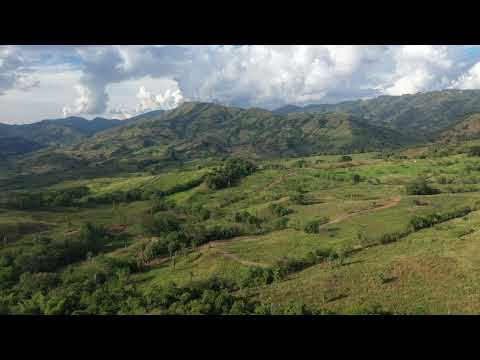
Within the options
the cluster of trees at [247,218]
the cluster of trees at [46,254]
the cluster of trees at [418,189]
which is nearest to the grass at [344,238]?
the cluster of trees at [247,218]

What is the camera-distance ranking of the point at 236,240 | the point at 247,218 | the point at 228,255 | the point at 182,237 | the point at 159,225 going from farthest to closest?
1. the point at 159,225
2. the point at 247,218
3. the point at 182,237
4. the point at 236,240
5. the point at 228,255

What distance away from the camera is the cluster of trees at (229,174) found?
433ft

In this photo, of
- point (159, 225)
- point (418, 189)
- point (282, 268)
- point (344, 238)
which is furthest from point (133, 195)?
point (282, 268)

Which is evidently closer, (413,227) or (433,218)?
(413,227)

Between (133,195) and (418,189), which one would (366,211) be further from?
(133,195)

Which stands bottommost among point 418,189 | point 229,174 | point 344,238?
point 344,238

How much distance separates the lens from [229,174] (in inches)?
5492

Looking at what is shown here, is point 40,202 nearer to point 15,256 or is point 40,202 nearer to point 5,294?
→ point 15,256

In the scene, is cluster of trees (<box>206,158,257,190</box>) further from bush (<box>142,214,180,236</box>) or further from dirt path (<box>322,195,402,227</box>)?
dirt path (<box>322,195,402,227</box>)

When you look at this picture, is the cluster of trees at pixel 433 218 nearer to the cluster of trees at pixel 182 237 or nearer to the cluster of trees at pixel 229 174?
the cluster of trees at pixel 182 237

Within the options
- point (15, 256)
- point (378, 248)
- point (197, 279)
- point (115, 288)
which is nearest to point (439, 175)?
point (378, 248)

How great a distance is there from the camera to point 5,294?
5372 cm
